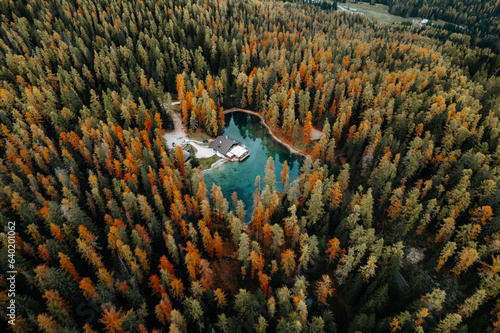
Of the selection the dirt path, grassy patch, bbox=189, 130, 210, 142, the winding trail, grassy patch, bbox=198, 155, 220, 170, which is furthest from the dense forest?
grassy patch, bbox=198, 155, 220, 170

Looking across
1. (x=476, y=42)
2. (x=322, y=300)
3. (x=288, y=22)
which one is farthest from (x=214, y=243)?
(x=476, y=42)

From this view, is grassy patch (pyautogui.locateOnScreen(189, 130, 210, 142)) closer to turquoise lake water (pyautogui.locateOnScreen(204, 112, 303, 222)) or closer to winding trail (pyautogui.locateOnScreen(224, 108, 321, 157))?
turquoise lake water (pyautogui.locateOnScreen(204, 112, 303, 222))

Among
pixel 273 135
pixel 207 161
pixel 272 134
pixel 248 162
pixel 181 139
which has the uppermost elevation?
pixel 272 134

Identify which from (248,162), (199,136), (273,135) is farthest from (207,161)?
(273,135)

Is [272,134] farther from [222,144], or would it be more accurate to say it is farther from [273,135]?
[222,144]

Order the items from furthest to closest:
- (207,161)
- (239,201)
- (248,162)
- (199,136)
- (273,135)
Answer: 1. (273,135)
2. (199,136)
3. (248,162)
4. (207,161)
5. (239,201)

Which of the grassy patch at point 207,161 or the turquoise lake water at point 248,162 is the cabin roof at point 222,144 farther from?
the turquoise lake water at point 248,162

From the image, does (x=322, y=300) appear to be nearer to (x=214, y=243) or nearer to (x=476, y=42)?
(x=214, y=243)

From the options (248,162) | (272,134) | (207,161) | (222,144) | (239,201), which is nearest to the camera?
(239,201)
